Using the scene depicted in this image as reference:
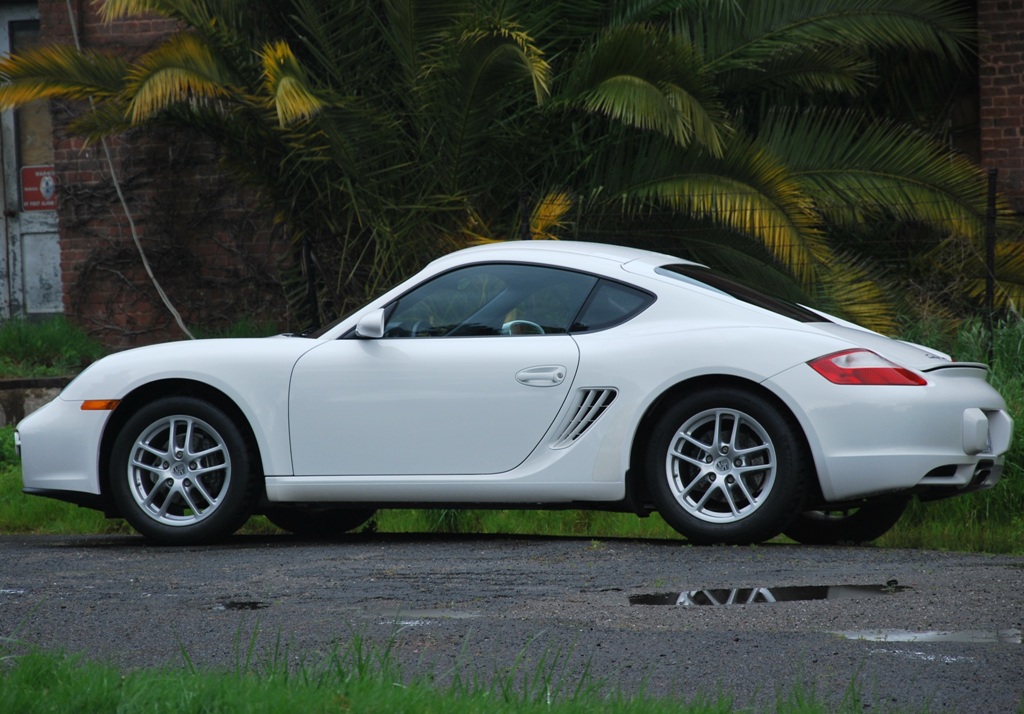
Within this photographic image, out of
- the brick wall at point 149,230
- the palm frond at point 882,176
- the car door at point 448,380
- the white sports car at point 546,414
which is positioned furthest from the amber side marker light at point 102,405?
the brick wall at point 149,230

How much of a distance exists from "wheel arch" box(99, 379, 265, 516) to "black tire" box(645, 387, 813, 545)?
189 cm

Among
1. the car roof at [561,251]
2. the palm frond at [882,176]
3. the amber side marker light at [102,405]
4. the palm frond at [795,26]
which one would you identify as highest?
the palm frond at [795,26]

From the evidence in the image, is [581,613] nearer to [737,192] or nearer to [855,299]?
[855,299]

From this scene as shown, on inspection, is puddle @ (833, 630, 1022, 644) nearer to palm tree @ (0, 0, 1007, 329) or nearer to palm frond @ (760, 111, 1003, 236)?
palm tree @ (0, 0, 1007, 329)

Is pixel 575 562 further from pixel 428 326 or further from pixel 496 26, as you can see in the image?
pixel 496 26

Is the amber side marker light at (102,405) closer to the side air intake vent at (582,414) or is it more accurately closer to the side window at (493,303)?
the side window at (493,303)

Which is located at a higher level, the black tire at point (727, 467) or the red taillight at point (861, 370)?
the red taillight at point (861, 370)

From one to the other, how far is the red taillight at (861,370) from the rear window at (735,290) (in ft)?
1.27

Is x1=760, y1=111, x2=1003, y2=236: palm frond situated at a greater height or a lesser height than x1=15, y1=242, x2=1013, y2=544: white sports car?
greater

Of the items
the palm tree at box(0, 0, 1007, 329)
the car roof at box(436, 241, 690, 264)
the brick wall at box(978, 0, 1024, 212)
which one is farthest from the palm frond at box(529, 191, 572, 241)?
the brick wall at box(978, 0, 1024, 212)

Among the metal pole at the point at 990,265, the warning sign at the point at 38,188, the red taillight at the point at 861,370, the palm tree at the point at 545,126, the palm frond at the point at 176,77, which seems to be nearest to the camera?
the red taillight at the point at 861,370

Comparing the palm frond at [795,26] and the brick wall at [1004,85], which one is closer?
the palm frond at [795,26]

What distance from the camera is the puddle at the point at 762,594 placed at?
15.4 feet

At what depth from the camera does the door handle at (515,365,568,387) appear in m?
6.08
